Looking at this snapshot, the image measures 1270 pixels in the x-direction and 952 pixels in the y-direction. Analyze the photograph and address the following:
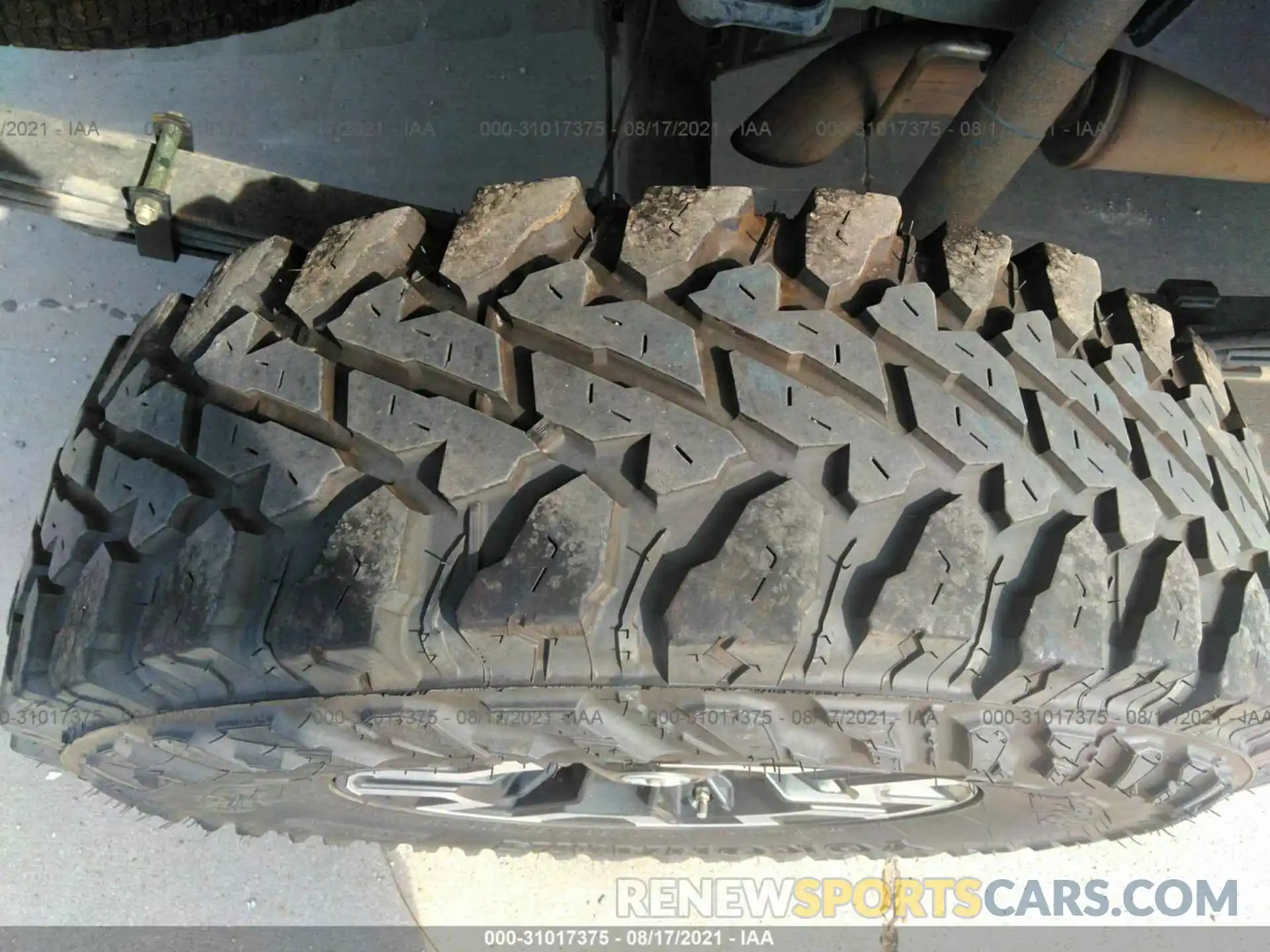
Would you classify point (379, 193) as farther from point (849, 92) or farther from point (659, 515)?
point (659, 515)

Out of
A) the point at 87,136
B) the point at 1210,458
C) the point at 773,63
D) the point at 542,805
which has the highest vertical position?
the point at 773,63

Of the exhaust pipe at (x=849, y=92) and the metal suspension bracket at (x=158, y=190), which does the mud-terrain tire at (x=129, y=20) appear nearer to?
the metal suspension bracket at (x=158, y=190)

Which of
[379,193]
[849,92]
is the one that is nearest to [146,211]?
[849,92]

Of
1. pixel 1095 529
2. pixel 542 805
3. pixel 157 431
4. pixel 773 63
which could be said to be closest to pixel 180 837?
pixel 542 805

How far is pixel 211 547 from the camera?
2.97 ft

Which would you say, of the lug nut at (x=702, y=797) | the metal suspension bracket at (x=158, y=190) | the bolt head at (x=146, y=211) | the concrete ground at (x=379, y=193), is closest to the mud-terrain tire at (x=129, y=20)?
the metal suspension bracket at (x=158, y=190)

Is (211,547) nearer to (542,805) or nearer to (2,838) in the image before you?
(542,805)

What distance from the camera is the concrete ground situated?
182 cm

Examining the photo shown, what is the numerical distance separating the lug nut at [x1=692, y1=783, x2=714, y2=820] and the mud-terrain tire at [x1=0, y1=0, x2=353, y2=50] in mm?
1190

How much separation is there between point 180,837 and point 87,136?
1321 mm

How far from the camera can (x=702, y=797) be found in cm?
142

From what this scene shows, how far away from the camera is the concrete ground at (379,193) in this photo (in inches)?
71.7

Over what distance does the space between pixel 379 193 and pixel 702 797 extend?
1.33m

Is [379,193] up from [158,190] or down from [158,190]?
up
